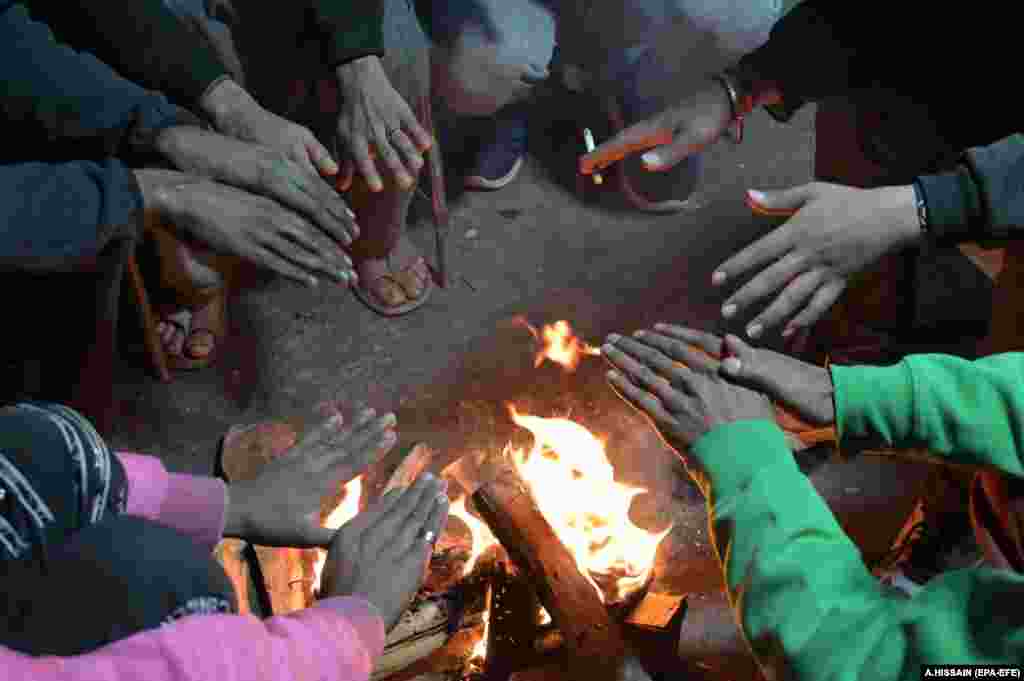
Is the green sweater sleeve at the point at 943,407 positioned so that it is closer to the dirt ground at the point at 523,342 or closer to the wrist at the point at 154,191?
the dirt ground at the point at 523,342

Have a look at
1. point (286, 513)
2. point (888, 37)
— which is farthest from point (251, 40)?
point (888, 37)

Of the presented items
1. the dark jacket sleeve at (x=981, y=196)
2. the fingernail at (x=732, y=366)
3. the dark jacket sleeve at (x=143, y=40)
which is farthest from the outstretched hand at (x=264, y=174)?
the dark jacket sleeve at (x=981, y=196)

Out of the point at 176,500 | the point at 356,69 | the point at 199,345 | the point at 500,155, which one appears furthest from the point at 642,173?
the point at 176,500

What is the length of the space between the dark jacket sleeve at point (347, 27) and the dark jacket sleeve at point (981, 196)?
165 cm

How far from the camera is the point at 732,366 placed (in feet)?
5.45

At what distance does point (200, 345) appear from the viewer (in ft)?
9.82

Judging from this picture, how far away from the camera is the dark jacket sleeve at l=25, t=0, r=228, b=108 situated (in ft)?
8.10

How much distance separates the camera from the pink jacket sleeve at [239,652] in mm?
1209

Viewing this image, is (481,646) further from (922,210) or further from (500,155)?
(500,155)

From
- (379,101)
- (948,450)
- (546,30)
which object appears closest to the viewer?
(948,450)

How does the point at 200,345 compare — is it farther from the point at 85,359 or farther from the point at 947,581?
the point at 947,581

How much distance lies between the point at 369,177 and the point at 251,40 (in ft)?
2.75

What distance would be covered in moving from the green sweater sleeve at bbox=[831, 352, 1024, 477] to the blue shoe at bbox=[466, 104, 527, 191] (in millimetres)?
2340

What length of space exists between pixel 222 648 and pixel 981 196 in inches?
77.6
